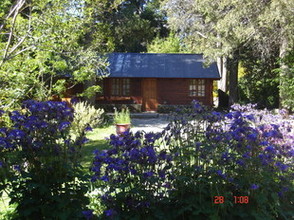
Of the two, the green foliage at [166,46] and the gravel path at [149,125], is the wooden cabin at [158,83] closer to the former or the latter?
the gravel path at [149,125]

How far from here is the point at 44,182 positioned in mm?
3150

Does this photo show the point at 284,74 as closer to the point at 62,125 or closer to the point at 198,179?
the point at 198,179

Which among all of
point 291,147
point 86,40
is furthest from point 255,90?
point 291,147

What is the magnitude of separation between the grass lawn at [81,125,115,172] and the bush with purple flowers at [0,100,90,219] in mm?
2941

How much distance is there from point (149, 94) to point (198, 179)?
57.8 feet

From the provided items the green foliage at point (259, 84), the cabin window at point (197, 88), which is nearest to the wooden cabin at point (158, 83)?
the cabin window at point (197, 88)

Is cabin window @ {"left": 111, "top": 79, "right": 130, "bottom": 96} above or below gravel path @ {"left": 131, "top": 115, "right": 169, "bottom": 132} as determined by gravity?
above

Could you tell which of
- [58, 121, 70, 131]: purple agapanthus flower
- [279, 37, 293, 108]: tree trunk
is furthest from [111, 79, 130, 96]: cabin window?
[58, 121, 70, 131]: purple agapanthus flower

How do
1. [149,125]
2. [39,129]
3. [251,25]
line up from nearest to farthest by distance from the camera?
[39,129] < [251,25] < [149,125]

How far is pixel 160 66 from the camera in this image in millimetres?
21000

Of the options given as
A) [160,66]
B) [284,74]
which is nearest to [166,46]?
[160,66]

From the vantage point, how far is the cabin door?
20516mm

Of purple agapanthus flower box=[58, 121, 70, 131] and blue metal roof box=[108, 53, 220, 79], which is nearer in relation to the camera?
purple agapanthus flower box=[58, 121, 70, 131]

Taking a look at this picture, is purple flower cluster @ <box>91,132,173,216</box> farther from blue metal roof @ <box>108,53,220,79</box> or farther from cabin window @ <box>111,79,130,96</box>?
cabin window @ <box>111,79,130,96</box>
